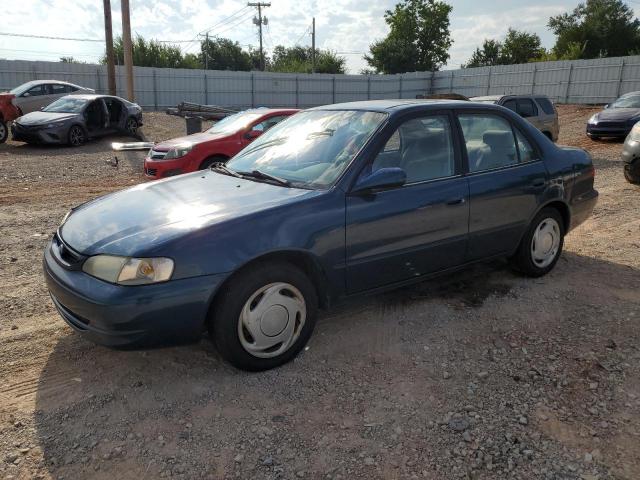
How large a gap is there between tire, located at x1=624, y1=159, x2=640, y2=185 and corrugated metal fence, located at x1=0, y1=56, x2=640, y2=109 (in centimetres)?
2134

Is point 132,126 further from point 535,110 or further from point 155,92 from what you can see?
point 155,92

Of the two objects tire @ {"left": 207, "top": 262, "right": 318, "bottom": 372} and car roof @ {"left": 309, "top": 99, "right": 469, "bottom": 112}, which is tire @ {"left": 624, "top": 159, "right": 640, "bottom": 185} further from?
tire @ {"left": 207, "top": 262, "right": 318, "bottom": 372}

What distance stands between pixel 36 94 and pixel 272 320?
17265 mm

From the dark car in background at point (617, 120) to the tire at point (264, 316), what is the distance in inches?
600

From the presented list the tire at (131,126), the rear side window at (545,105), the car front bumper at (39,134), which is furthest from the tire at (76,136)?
the rear side window at (545,105)

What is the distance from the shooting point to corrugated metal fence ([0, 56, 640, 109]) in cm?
2653

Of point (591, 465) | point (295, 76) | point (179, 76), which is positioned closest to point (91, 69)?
point (179, 76)

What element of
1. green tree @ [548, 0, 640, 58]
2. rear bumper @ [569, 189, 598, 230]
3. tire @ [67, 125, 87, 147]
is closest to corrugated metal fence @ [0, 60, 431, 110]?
tire @ [67, 125, 87, 147]

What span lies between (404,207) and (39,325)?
2750 millimetres

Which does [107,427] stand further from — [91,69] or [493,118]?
[91,69]

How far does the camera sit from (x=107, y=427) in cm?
274

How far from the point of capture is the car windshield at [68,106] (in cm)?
1502

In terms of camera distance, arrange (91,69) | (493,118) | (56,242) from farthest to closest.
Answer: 1. (91,69)
2. (493,118)
3. (56,242)

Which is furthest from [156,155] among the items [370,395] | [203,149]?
[370,395]
